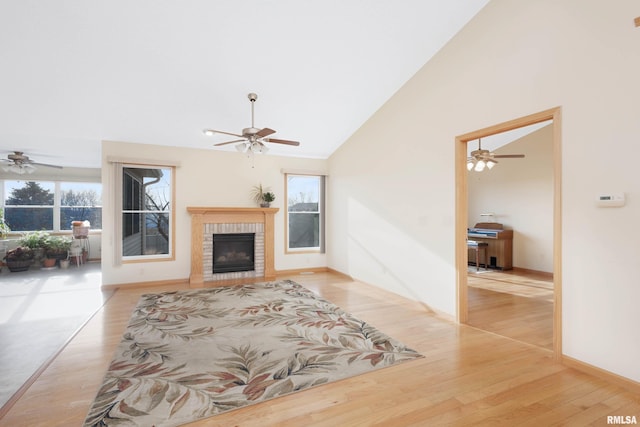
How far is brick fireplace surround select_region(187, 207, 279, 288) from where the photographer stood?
5836mm

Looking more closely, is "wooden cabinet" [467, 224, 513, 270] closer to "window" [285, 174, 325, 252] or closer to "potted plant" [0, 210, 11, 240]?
"window" [285, 174, 325, 252]

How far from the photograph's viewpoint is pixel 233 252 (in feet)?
20.7

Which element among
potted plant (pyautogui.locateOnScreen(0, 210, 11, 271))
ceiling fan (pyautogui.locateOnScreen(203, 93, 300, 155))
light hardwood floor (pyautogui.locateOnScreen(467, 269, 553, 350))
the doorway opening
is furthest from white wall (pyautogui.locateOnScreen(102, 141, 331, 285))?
potted plant (pyautogui.locateOnScreen(0, 210, 11, 271))

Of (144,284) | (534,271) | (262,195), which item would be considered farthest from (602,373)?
(144,284)

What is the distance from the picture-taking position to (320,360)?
2.75 metres

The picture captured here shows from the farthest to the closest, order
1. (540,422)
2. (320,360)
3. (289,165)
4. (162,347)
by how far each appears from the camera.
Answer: (289,165) < (162,347) < (320,360) < (540,422)

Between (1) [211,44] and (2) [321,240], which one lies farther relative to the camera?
(2) [321,240]

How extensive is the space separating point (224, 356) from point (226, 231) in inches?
141

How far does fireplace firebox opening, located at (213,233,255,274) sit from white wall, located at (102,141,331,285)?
53cm

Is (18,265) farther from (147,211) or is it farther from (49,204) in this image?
(147,211)

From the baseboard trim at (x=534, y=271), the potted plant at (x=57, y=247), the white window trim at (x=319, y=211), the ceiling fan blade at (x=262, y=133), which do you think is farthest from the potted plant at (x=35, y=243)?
Answer: the baseboard trim at (x=534, y=271)

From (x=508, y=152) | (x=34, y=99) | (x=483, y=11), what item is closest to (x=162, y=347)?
(x=34, y=99)

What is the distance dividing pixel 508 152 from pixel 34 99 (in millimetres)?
9065

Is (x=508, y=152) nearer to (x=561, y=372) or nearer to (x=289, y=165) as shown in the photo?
(x=289, y=165)
